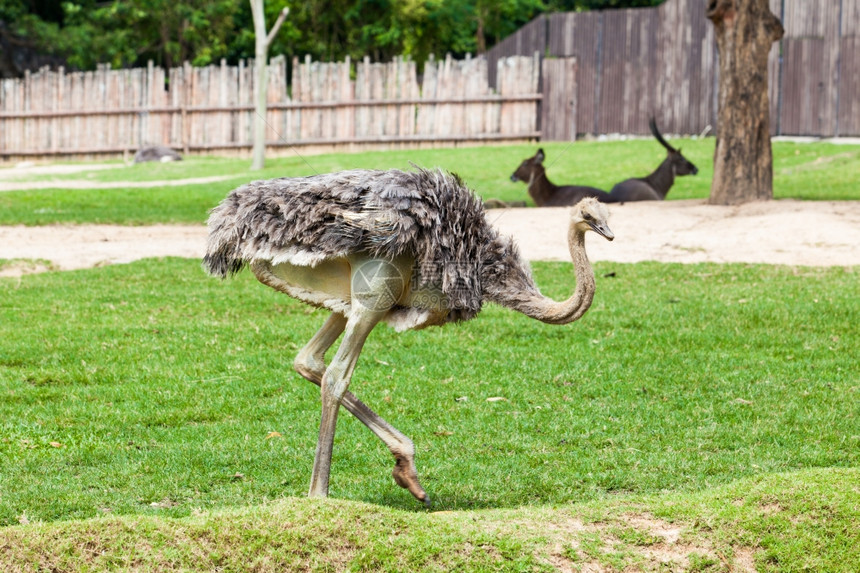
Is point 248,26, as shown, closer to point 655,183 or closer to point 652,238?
point 655,183

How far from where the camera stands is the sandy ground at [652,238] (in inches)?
500

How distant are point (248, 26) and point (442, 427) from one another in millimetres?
31045

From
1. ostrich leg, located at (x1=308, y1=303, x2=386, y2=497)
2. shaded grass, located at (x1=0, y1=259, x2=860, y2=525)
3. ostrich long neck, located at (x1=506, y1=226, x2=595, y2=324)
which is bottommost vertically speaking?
shaded grass, located at (x1=0, y1=259, x2=860, y2=525)

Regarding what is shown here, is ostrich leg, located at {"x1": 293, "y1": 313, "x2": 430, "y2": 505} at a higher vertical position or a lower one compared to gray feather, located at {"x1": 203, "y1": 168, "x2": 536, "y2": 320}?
lower

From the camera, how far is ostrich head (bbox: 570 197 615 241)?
5121mm

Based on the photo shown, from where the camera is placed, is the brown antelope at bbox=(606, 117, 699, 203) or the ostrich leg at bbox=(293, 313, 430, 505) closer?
the ostrich leg at bbox=(293, 313, 430, 505)

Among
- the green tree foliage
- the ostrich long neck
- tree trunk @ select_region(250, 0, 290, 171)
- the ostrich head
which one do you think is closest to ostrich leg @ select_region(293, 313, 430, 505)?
the ostrich long neck

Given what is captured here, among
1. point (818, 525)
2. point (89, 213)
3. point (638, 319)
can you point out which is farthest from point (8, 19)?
point (818, 525)

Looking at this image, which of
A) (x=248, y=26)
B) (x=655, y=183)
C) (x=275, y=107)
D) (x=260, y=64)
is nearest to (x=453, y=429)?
(x=655, y=183)

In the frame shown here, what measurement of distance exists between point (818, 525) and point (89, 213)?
14.0 m

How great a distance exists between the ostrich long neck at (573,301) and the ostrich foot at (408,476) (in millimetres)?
917

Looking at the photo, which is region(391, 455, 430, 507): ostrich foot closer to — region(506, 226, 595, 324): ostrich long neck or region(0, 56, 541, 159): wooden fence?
region(506, 226, 595, 324): ostrich long neck

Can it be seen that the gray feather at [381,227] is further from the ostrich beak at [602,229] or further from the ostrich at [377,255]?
the ostrich beak at [602,229]

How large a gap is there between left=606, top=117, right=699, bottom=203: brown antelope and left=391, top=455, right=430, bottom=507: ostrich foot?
12.2 m
